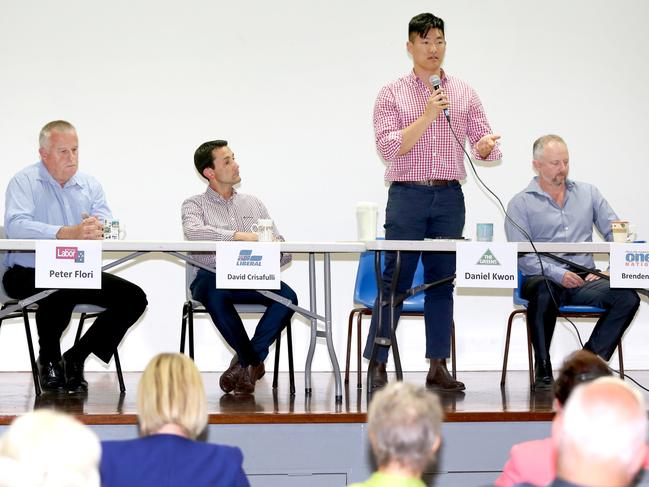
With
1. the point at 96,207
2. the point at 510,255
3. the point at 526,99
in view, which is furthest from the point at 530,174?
the point at 96,207

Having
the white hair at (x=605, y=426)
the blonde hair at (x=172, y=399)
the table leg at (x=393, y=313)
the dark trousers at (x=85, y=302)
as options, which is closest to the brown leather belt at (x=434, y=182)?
the table leg at (x=393, y=313)

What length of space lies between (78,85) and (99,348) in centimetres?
181

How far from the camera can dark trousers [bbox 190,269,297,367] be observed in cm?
398

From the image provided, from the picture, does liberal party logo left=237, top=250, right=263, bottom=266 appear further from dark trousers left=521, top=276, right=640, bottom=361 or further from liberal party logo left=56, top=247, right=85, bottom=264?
dark trousers left=521, top=276, right=640, bottom=361

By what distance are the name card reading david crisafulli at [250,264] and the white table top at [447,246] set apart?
1.28 feet

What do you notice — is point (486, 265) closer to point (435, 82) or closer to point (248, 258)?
point (435, 82)

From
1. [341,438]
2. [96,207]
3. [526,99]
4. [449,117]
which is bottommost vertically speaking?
[341,438]

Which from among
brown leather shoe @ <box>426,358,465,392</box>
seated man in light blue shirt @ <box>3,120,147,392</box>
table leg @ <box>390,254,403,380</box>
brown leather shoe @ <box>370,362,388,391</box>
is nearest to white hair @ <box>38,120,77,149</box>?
seated man in light blue shirt @ <box>3,120,147,392</box>

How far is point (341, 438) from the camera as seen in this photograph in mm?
3330

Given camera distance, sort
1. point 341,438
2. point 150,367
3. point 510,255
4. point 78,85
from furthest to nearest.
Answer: point 78,85
point 510,255
point 341,438
point 150,367

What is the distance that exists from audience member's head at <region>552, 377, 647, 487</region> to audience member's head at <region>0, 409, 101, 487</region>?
0.74m

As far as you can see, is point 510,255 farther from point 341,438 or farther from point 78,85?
point 78,85

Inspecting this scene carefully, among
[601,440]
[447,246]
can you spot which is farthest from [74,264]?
[601,440]

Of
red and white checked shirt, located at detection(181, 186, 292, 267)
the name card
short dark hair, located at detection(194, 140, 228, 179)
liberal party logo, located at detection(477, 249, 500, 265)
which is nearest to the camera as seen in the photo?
liberal party logo, located at detection(477, 249, 500, 265)
